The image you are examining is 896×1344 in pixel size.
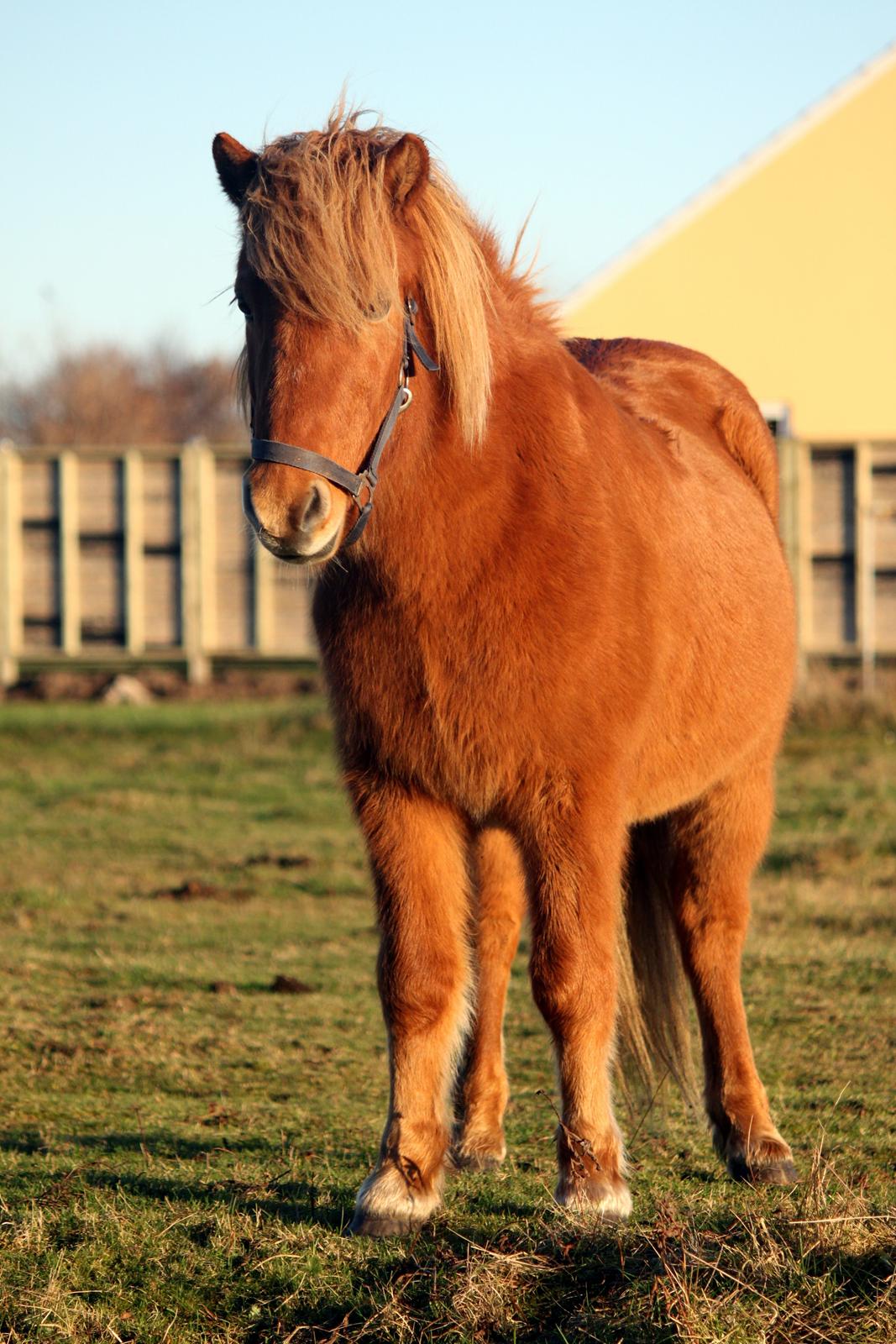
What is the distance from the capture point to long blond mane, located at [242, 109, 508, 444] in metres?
3.14

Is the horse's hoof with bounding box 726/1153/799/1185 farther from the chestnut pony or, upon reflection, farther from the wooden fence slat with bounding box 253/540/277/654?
the wooden fence slat with bounding box 253/540/277/654

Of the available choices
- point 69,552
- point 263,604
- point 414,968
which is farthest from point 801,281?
point 414,968

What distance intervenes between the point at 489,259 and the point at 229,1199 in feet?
7.39

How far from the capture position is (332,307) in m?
3.14

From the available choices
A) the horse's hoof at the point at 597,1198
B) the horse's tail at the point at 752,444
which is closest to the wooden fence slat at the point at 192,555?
the horse's tail at the point at 752,444

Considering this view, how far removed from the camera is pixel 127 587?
1477cm

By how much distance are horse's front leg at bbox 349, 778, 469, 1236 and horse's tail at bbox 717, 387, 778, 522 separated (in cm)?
190

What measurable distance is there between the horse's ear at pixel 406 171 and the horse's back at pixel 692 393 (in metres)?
1.38

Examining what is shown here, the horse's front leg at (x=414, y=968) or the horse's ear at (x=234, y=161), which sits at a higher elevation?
the horse's ear at (x=234, y=161)

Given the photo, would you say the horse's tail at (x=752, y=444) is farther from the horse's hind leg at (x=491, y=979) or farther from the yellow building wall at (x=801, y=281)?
the yellow building wall at (x=801, y=281)

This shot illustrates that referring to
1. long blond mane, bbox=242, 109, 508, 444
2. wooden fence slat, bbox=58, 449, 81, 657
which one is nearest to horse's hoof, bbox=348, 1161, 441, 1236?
long blond mane, bbox=242, 109, 508, 444

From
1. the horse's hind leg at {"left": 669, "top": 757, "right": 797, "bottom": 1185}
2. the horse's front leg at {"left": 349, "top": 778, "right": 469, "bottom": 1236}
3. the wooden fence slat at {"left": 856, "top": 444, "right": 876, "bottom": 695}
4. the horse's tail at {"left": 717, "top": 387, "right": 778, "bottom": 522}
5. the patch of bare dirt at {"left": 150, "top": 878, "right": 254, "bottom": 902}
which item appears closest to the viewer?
the horse's front leg at {"left": 349, "top": 778, "right": 469, "bottom": 1236}

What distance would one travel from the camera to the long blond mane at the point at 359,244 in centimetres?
314

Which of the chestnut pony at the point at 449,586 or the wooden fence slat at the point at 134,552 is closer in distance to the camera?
the chestnut pony at the point at 449,586
